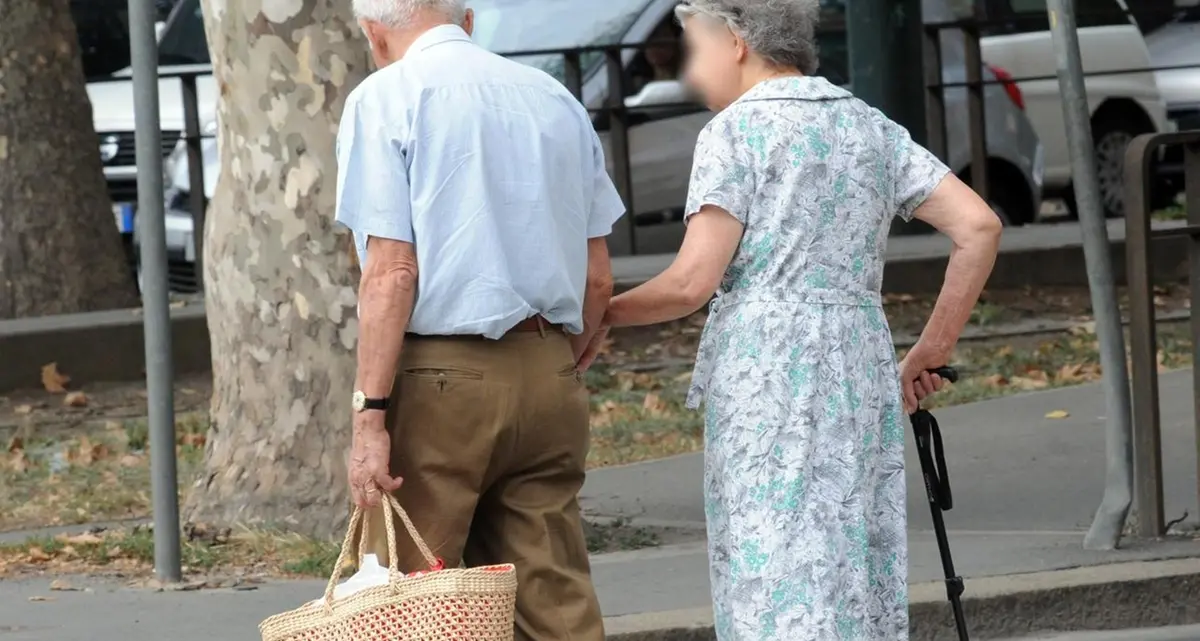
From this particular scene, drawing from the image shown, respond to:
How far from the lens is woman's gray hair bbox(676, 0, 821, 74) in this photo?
3.95 meters

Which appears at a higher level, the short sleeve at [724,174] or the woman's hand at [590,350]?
the short sleeve at [724,174]

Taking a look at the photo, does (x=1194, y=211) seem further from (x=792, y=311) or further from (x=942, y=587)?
(x=792, y=311)

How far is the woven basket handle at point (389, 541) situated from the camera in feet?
12.3

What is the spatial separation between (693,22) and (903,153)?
48cm

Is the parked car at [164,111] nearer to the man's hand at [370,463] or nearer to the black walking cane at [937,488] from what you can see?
the black walking cane at [937,488]

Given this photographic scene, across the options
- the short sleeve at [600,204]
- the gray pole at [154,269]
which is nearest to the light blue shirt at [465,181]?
the short sleeve at [600,204]

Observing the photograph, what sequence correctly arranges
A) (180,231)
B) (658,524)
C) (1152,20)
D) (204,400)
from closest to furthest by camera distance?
(658,524) < (204,400) < (180,231) < (1152,20)

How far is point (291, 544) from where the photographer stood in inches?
255

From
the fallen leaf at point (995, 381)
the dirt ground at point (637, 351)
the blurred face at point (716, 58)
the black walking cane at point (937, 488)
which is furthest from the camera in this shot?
the dirt ground at point (637, 351)

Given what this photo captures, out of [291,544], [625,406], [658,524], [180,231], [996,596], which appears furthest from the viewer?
[180,231]

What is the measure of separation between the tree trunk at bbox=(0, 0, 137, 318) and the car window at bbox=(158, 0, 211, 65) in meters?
2.31

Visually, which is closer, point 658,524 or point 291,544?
point 291,544

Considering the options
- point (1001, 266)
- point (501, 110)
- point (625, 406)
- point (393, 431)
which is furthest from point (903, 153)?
point (1001, 266)

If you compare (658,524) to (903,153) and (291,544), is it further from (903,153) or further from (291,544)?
(903,153)
